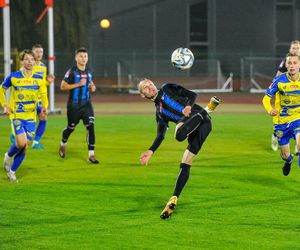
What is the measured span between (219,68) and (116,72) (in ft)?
21.6

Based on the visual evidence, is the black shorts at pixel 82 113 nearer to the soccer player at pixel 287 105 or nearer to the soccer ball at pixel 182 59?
the soccer player at pixel 287 105

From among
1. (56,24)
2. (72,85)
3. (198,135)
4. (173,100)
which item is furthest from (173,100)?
(56,24)

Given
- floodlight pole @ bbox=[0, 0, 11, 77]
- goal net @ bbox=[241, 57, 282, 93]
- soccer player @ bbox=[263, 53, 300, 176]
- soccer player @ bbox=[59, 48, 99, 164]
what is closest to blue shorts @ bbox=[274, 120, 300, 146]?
soccer player @ bbox=[263, 53, 300, 176]

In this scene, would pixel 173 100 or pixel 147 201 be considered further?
pixel 147 201

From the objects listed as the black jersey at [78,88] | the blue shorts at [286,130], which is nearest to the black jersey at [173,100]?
the blue shorts at [286,130]

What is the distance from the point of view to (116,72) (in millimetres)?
47875

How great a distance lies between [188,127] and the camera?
32.4 feet

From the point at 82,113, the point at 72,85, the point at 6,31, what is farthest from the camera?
the point at 6,31

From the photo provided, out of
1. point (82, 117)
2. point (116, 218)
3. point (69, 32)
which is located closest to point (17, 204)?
point (116, 218)

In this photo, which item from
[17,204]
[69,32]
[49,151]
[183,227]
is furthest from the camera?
[69,32]

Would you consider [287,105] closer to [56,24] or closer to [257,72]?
[56,24]

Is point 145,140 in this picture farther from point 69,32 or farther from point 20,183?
point 69,32

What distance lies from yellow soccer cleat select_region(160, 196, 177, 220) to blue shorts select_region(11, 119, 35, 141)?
12.5 feet

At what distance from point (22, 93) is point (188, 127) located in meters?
4.18
